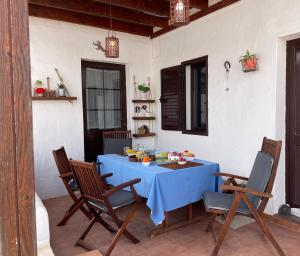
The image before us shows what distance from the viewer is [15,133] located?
3.31 ft

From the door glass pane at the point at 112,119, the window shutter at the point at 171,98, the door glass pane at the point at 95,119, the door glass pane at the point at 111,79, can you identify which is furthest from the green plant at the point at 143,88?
the door glass pane at the point at 95,119

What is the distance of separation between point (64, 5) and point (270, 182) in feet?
11.8

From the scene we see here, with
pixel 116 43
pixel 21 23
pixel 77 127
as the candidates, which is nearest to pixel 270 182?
pixel 21 23

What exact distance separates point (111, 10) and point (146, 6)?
0.61 m

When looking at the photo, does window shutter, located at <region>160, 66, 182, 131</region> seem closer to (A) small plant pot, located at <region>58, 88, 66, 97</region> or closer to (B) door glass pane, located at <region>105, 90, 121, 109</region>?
(B) door glass pane, located at <region>105, 90, 121, 109</region>

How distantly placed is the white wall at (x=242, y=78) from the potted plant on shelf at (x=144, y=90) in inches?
32.8

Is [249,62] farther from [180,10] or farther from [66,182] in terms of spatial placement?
[66,182]

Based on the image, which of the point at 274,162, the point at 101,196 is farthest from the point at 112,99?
the point at 274,162

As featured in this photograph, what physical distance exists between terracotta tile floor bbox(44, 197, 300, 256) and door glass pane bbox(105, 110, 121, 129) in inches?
84.9

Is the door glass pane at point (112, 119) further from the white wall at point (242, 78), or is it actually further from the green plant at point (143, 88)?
the white wall at point (242, 78)

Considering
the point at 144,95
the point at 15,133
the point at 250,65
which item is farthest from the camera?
the point at 144,95

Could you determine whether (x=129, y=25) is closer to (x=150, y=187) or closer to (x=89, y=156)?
(x=89, y=156)

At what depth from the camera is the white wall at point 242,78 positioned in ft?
10.7

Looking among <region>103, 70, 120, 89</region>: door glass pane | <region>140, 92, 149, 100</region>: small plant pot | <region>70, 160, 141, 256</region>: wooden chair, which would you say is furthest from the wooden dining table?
<region>140, 92, 149, 100</region>: small plant pot
